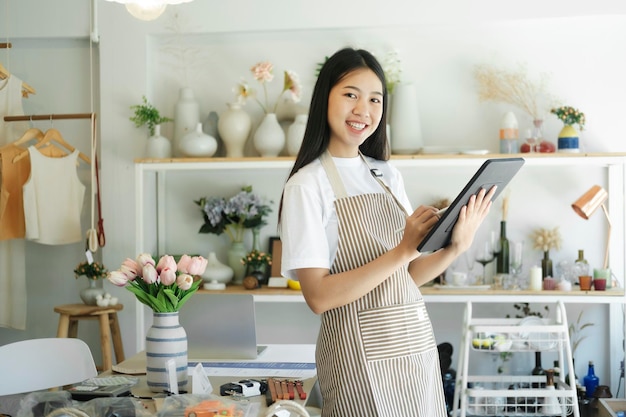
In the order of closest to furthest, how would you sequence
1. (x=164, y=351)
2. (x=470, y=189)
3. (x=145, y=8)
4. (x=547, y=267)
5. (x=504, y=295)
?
(x=470, y=189)
(x=164, y=351)
(x=145, y=8)
(x=504, y=295)
(x=547, y=267)

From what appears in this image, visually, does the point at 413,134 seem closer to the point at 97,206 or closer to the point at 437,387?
the point at 97,206

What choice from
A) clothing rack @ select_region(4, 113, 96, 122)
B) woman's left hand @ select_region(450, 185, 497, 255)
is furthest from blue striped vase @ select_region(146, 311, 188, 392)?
clothing rack @ select_region(4, 113, 96, 122)

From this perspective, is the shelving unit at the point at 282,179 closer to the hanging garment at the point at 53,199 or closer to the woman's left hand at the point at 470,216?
the hanging garment at the point at 53,199

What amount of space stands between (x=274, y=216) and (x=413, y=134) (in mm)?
955

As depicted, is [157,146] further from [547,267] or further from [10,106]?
[547,267]

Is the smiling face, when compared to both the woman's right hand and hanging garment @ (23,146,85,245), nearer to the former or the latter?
the woman's right hand

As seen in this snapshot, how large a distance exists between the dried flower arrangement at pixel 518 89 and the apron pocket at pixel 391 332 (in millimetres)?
2792

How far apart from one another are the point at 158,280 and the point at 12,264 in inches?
106

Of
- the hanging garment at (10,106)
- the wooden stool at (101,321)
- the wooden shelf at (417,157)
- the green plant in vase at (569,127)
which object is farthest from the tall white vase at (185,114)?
the green plant in vase at (569,127)

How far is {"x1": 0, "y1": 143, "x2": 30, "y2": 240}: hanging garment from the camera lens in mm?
4414

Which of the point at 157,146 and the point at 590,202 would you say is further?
the point at 157,146

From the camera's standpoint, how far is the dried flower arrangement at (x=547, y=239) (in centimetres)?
451

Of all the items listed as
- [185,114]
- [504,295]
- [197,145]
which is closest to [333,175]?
[504,295]

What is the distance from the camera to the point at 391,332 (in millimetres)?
2000
